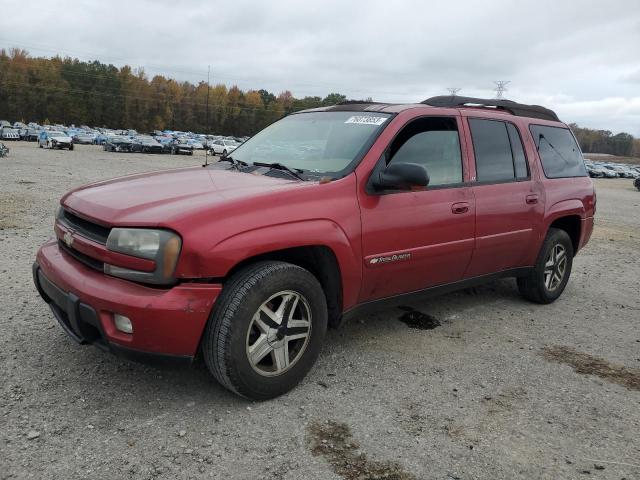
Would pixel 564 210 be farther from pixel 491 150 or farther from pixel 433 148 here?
pixel 433 148

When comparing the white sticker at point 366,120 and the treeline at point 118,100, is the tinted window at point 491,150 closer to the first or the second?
the white sticker at point 366,120

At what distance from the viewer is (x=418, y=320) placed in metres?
4.59

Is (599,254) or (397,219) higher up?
(397,219)

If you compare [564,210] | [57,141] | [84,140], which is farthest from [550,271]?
[84,140]

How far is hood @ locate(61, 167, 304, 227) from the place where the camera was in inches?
109

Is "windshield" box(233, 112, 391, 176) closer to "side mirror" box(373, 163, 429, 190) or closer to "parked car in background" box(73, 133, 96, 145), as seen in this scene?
"side mirror" box(373, 163, 429, 190)

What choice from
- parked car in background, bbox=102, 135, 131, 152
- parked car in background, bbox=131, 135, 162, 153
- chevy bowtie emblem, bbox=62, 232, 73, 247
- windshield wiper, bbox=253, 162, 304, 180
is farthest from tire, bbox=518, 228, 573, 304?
parked car in background, bbox=131, 135, 162, 153

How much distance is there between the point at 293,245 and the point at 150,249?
31.0 inches

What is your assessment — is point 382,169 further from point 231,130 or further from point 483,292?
point 231,130

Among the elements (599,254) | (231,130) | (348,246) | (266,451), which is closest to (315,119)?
(348,246)

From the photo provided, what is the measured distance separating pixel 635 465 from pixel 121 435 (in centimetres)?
263

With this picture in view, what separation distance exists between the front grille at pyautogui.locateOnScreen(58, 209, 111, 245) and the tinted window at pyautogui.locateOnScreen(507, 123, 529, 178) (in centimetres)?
345

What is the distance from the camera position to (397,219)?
352 cm

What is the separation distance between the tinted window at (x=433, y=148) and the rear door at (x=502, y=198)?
201mm
